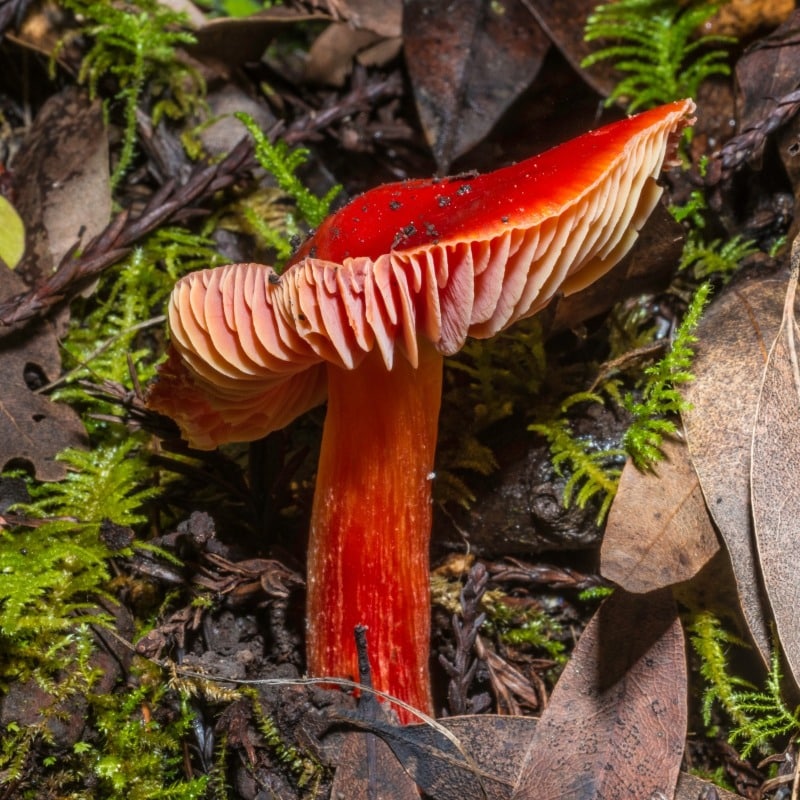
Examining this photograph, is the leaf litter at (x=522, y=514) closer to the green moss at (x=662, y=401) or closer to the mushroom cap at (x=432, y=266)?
the green moss at (x=662, y=401)

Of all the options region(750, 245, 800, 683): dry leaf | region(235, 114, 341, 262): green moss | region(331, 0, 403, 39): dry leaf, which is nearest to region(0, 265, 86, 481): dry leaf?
region(235, 114, 341, 262): green moss

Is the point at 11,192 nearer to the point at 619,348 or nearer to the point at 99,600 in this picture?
the point at 99,600

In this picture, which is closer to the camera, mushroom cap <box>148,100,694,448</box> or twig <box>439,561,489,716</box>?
mushroom cap <box>148,100,694,448</box>

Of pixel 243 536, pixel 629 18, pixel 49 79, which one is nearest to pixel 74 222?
pixel 49 79

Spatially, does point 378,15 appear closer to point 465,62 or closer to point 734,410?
point 465,62

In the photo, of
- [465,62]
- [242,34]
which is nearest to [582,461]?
[465,62]

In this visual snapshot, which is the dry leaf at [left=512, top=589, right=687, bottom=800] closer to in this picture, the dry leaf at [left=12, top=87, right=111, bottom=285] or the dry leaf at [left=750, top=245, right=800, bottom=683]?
the dry leaf at [left=750, top=245, right=800, bottom=683]
